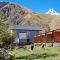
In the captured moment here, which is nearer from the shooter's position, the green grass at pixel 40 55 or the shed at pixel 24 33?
the green grass at pixel 40 55

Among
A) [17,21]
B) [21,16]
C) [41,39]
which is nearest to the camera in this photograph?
[41,39]

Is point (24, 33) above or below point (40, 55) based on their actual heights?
above

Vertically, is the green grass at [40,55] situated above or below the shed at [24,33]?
below

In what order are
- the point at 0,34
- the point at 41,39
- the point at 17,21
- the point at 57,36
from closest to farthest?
the point at 0,34, the point at 57,36, the point at 41,39, the point at 17,21

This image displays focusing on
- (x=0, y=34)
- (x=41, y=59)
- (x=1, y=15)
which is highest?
(x=1, y=15)

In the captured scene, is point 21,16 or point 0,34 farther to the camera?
point 21,16

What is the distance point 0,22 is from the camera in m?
21.2

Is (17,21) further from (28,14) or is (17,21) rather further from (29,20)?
(28,14)

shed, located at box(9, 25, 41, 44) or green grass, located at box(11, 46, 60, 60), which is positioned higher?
shed, located at box(9, 25, 41, 44)

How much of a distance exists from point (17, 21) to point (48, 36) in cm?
8422

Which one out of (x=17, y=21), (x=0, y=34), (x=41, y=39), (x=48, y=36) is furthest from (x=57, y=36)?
(x=17, y=21)

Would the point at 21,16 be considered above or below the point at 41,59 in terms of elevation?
above

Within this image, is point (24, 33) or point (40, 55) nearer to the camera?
point (40, 55)

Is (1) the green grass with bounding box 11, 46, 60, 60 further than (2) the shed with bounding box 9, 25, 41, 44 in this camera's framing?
No
